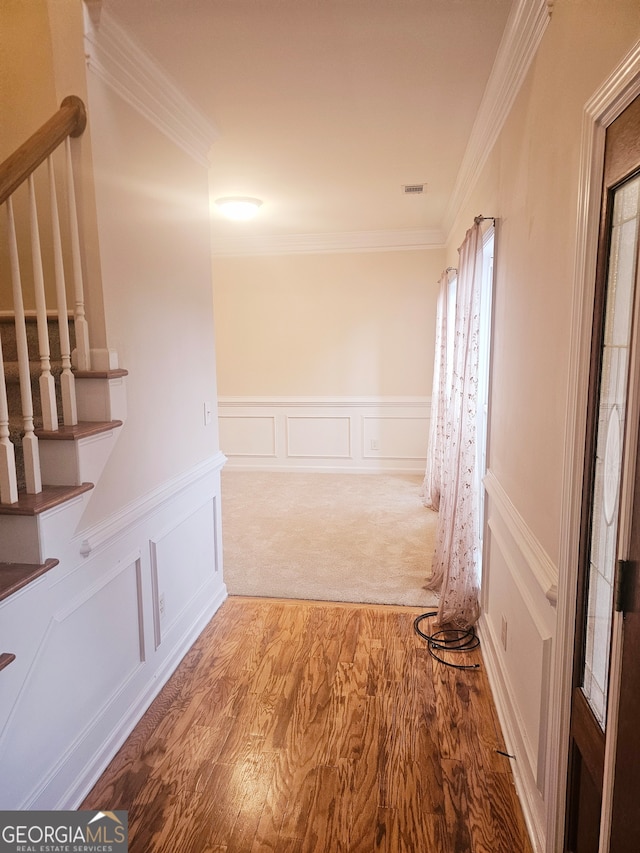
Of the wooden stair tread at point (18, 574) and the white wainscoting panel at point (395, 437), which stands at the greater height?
the wooden stair tread at point (18, 574)

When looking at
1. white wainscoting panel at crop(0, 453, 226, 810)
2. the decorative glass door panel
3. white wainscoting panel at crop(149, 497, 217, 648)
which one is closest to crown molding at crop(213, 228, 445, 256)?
white wainscoting panel at crop(149, 497, 217, 648)

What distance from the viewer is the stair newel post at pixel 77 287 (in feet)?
5.84

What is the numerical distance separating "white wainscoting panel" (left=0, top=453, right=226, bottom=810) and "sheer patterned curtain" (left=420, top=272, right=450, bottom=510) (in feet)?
7.80

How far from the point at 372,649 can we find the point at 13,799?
5.32ft

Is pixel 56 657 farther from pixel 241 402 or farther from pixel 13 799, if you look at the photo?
pixel 241 402

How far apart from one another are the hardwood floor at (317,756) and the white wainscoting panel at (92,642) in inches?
5.1

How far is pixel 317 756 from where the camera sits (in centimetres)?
190

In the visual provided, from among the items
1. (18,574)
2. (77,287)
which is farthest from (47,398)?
(18,574)

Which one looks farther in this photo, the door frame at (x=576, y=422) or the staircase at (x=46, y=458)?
the staircase at (x=46, y=458)

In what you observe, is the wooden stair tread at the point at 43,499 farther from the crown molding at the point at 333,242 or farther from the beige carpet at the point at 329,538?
the crown molding at the point at 333,242

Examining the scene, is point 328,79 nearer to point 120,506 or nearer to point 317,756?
point 120,506

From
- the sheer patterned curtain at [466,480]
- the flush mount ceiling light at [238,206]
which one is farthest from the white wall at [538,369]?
the flush mount ceiling light at [238,206]

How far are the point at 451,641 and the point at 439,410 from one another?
2.22 metres

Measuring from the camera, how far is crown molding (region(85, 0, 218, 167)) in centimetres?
181
